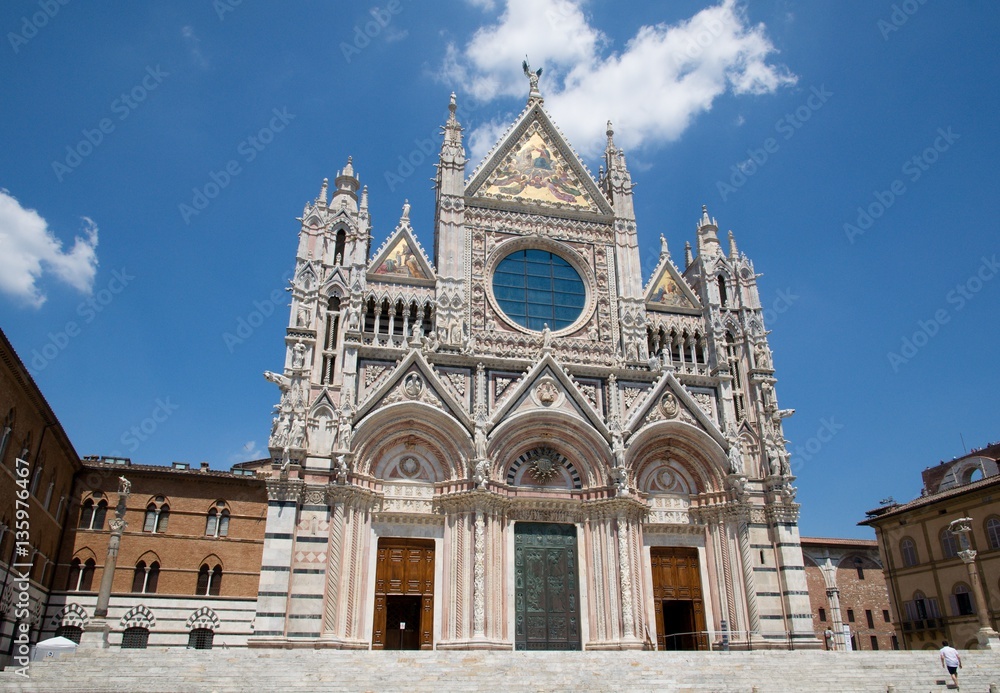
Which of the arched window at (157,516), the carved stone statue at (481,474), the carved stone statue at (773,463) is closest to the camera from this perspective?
the carved stone statue at (481,474)

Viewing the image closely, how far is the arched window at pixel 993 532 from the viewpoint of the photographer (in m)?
34.2

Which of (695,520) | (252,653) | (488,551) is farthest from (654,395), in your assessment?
(252,653)

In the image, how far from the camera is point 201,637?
32.7m

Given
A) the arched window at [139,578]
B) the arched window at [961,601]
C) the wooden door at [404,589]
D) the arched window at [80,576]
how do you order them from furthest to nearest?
the arched window at [961,601] → the arched window at [139,578] → the arched window at [80,576] → the wooden door at [404,589]

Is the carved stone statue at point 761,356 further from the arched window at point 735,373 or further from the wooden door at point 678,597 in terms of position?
the wooden door at point 678,597

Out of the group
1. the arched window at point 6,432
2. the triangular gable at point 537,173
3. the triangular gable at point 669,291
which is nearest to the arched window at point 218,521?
the arched window at point 6,432

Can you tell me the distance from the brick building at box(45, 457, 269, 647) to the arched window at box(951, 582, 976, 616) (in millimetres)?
32482

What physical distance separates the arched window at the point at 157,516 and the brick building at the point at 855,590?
3489 centimetres

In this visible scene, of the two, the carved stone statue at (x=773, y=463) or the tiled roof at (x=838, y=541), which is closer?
the carved stone statue at (x=773, y=463)

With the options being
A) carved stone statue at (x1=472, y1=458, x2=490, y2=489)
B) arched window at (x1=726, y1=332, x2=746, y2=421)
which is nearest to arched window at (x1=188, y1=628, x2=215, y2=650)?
carved stone statue at (x1=472, y1=458, x2=490, y2=489)

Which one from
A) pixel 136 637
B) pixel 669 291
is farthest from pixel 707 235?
pixel 136 637

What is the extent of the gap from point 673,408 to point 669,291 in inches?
215

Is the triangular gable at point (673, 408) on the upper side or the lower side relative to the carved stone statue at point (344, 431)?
upper

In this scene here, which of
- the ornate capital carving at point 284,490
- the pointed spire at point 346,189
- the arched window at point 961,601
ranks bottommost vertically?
the arched window at point 961,601
